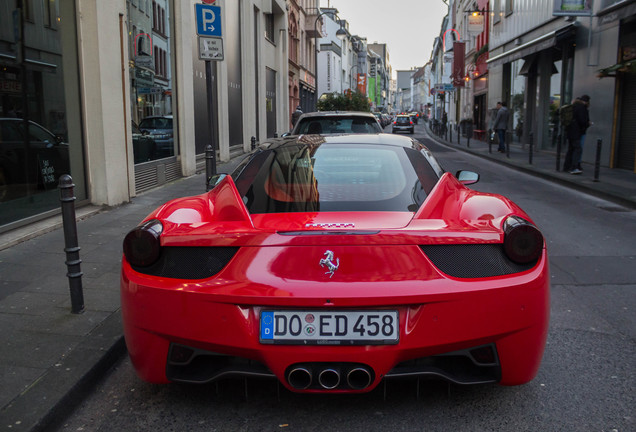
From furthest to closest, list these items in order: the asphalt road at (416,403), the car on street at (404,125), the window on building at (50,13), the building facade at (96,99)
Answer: the car on street at (404,125) < the window on building at (50,13) < the building facade at (96,99) < the asphalt road at (416,403)

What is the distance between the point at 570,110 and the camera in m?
13.6

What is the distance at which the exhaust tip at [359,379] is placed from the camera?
250 centimetres

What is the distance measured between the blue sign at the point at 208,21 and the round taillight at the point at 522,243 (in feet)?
Answer: 21.3

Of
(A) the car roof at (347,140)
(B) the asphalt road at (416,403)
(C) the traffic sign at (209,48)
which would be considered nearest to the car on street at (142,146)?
(C) the traffic sign at (209,48)

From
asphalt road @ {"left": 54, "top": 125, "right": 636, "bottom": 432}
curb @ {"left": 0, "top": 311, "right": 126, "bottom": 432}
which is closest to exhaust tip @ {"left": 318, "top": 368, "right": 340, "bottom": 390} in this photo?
asphalt road @ {"left": 54, "top": 125, "right": 636, "bottom": 432}

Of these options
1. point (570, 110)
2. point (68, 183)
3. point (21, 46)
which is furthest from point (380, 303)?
point (570, 110)

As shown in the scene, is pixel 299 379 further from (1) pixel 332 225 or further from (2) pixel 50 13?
(2) pixel 50 13

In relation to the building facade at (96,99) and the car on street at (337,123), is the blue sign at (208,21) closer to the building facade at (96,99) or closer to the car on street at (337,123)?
the building facade at (96,99)

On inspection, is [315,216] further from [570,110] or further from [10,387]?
[570,110]

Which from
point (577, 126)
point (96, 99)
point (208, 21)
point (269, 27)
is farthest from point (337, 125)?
point (269, 27)

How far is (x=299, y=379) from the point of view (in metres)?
2.56

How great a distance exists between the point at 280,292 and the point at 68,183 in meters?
2.14

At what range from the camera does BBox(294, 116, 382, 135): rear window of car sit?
989cm

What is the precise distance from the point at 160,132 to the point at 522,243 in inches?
407
